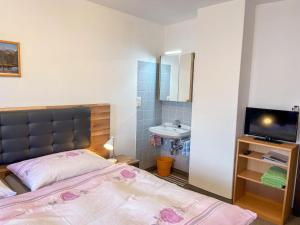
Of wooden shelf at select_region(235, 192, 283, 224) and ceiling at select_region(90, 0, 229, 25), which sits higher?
ceiling at select_region(90, 0, 229, 25)

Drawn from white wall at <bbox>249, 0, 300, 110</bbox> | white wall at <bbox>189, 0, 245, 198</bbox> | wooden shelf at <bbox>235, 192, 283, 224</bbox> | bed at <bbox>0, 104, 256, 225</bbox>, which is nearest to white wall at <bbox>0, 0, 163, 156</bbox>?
bed at <bbox>0, 104, 256, 225</bbox>

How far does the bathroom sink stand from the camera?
3179 mm

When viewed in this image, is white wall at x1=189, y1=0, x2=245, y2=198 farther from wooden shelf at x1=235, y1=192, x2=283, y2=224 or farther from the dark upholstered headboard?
the dark upholstered headboard

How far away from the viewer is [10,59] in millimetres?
2145

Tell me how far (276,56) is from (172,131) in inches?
64.9

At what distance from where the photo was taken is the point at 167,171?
362cm

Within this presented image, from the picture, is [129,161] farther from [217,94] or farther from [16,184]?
[217,94]

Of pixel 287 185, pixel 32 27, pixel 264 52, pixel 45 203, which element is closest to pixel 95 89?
pixel 32 27

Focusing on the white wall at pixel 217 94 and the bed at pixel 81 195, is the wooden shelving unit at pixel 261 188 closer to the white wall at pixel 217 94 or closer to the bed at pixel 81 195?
the white wall at pixel 217 94

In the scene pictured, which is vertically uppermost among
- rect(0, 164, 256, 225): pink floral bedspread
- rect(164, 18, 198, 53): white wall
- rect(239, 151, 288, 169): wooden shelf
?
rect(164, 18, 198, 53): white wall

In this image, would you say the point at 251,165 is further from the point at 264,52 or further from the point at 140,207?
the point at 140,207

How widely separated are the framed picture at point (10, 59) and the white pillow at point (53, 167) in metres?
0.87

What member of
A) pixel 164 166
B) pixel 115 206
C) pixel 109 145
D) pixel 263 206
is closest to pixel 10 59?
pixel 109 145

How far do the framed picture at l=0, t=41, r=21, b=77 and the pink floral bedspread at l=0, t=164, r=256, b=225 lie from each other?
3.82 feet
